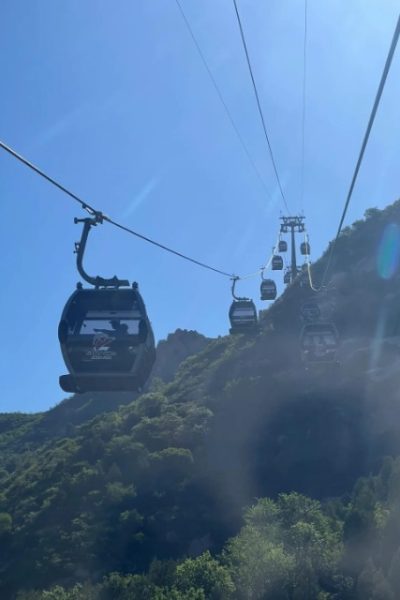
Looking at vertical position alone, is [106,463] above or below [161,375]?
below

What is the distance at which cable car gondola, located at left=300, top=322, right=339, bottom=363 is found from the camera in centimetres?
2677

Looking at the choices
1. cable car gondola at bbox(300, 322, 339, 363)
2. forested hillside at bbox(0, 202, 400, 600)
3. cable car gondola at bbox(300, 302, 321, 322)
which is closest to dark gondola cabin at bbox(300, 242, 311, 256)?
forested hillside at bbox(0, 202, 400, 600)

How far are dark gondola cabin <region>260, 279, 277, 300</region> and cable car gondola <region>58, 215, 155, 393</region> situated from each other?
2296 centimetres

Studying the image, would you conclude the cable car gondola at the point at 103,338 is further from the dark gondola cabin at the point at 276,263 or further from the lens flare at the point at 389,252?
the lens flare at the point at 389,252

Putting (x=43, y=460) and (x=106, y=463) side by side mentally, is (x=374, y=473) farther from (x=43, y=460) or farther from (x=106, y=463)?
(x=43, y=460)

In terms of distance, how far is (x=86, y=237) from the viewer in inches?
546

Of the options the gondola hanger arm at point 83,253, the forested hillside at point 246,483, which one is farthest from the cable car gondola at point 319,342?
the gondola hanger arm at point 83,253

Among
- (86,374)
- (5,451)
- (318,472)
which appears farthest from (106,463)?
(5,451)

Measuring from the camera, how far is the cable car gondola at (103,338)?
1380 cm

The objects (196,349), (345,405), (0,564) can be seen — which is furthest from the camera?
(196,349)

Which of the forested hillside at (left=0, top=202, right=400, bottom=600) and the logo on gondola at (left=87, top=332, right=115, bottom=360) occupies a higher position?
the logo on gondola at (left=87, top=332, right=115, bottom=360)

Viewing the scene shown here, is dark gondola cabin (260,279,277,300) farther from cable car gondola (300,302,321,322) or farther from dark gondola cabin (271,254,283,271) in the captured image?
dark gondola cabin (271,254,283,271)

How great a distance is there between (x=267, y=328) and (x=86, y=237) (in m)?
61.5

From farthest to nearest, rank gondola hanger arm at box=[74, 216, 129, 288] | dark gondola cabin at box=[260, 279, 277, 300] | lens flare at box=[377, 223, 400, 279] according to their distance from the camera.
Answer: lens flare at box=[377, 223, 400, 279], dark gondola cabin at box=[260, 279, 277, 300], gondola hanger arm at box=[74, 216, 129, 288]
